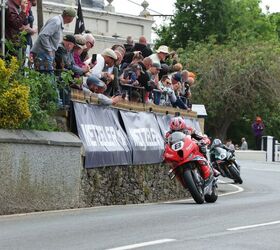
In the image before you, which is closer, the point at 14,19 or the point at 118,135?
the point at 14,19

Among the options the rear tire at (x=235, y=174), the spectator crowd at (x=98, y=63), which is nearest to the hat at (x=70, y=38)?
the spectator crowd at (x=98, y=63)

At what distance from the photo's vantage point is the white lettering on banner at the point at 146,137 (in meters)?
18.7

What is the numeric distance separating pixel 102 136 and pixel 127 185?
154cm

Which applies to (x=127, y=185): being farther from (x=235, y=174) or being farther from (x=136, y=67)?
(x=235, y=174)

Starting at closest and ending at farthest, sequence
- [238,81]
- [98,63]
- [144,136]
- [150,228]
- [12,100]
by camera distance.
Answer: [150,228]
[12,100]
[98,63]
[144,136]
[238,81]

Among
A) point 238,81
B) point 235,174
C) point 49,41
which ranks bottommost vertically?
point 235,174

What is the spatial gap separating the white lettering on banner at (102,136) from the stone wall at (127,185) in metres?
0.50

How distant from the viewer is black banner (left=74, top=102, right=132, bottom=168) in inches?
632

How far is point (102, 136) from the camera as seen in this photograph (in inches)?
663

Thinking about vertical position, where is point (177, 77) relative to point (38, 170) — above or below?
above

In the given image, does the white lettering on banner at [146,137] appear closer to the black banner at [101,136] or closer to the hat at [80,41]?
the black banner at [101,136]

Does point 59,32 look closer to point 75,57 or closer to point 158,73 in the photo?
point 75,57

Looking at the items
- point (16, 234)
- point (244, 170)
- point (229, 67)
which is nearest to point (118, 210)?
point (16, 234)

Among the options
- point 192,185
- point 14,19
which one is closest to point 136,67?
point 192,185
